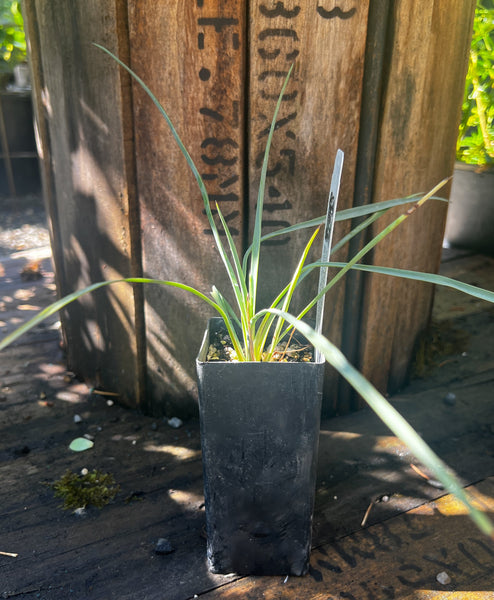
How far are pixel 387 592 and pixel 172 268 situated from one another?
1197mm

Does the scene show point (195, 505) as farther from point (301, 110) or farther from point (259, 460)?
point (301, 110)

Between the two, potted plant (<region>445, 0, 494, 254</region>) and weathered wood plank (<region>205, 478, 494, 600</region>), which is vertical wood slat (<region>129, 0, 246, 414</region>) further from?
potted plant (<region>445, 0, 494, 254</region>)

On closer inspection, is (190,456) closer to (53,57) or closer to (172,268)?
(172,268)

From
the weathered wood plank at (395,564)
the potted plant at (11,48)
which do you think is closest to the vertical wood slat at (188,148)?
the weathered wood plank at (395,564)

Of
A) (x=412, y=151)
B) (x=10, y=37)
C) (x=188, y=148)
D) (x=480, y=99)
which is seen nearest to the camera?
(x=188, y=148)

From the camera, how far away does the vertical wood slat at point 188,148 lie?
1664 millimetres

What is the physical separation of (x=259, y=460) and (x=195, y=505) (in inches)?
18.1

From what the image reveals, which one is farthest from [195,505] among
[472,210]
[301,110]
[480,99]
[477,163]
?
[480,99]

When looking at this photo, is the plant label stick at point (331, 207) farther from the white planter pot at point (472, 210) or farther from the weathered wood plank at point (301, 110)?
the white planter pot at point (472, 210)

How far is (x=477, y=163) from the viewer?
12.6 feet

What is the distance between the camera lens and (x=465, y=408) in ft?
7.12

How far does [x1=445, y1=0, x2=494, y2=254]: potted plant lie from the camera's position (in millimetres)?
3674

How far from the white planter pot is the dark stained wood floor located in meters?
1.62

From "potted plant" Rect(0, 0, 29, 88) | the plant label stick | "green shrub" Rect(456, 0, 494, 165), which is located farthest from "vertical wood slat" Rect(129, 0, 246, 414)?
"potted plant" Rect(0, 0, 29, 88)
